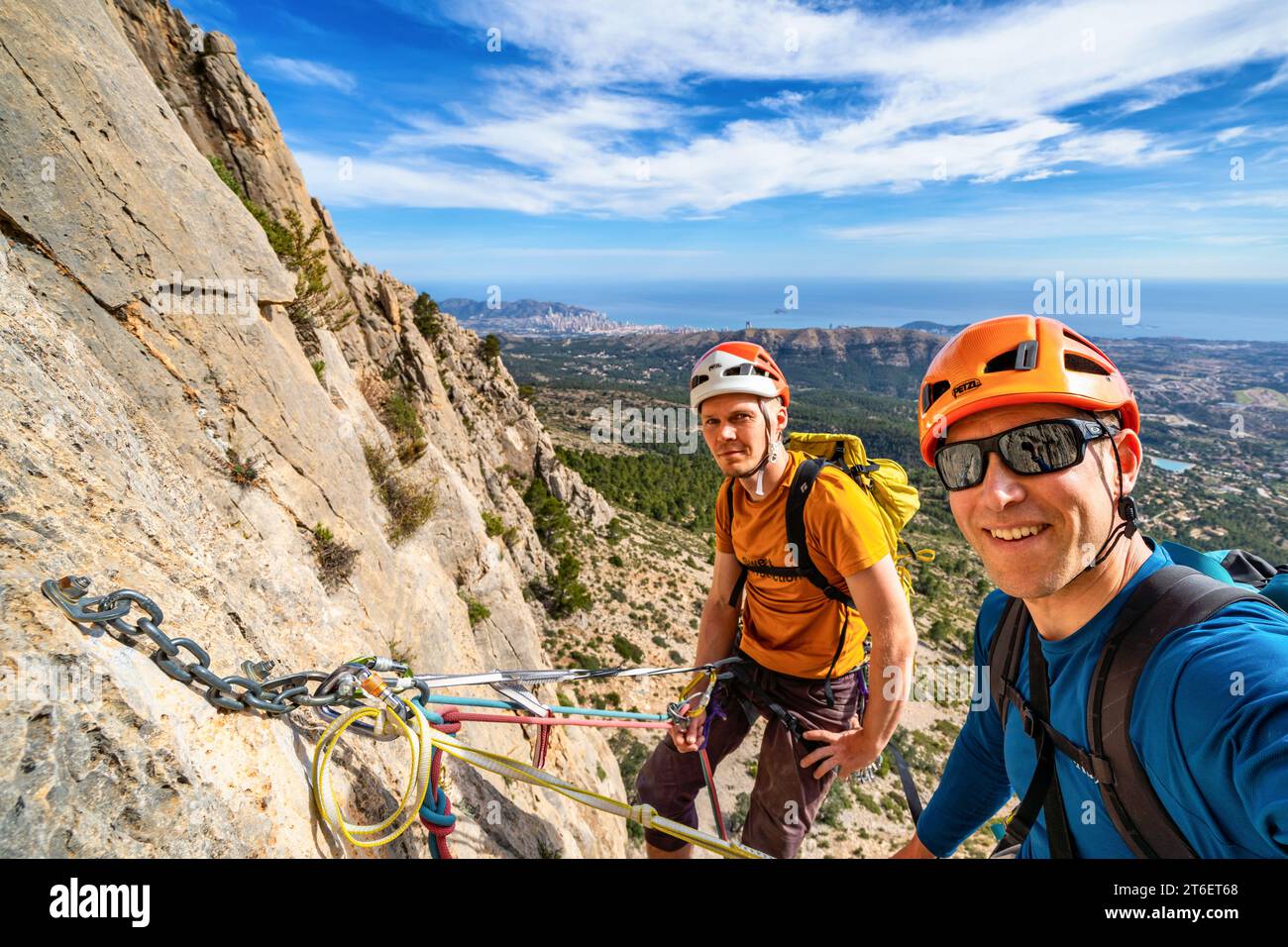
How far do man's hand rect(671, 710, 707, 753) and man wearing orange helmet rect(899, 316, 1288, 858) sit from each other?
2463mm

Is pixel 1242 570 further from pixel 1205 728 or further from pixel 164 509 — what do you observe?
pixel 164 509

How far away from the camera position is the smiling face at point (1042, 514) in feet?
7.95

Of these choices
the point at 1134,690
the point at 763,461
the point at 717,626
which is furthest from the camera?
the point at 717,626

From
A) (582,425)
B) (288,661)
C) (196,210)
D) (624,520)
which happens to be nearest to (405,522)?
(196,210)

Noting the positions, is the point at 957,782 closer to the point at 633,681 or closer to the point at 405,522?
the point at 405,522

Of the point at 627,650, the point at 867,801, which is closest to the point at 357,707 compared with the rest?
the point at 867,801

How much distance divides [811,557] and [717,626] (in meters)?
1.57

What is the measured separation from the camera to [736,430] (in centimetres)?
483

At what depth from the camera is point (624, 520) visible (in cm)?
5900

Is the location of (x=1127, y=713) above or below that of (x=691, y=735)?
above

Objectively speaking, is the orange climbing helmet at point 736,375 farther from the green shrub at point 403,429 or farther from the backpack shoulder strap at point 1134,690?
the green shrub at point 403,429

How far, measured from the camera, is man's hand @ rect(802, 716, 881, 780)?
14.2 feet

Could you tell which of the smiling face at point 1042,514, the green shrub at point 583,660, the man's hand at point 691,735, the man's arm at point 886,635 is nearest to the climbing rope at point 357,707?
the man's arm at point 886,635
